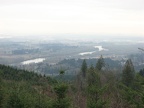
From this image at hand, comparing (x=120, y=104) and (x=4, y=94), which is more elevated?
(x=4, y=94)

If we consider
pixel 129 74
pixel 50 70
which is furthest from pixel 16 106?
pixel 50 70

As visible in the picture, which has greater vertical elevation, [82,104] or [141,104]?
[141,104]

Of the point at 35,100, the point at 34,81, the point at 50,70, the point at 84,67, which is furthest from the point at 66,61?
the point at 35,100

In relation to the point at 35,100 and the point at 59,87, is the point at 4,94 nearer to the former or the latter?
the point at 35,100

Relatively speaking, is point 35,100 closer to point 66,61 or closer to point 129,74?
point 129,74

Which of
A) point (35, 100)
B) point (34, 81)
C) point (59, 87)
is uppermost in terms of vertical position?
point (59, 87)

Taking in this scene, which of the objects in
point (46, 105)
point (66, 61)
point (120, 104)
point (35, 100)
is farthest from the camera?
point (66, 61)

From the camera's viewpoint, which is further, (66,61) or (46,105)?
(66,61)

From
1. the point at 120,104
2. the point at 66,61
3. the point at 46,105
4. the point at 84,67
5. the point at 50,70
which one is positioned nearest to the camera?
the point at 46,105

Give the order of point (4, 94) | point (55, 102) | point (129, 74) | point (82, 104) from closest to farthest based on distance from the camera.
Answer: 1. point (55, 102)
2. point (4, 94)
3. point (82, 104)
4. point (129, 74)
